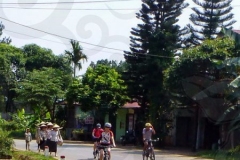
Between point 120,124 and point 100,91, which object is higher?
point 100,91

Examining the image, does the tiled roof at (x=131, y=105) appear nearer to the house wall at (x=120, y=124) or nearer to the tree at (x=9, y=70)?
the house wall at (x=120, y=124)

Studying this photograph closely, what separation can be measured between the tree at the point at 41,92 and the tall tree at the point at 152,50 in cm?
868

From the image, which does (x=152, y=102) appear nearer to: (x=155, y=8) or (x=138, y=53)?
(x=138, y=53)

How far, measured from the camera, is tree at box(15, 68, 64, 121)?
44.3m

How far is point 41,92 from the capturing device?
44188mm

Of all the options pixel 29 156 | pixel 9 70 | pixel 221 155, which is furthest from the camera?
pixel 9 70

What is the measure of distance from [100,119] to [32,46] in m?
18.7

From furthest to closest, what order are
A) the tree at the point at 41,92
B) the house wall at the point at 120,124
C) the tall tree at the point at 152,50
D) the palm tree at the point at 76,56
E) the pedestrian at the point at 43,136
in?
the palm tree at the point at 76,56 → the tree at the point at 41,92 → the house wall at the point at 120,124 → the tall tree at the point at 152,50 → the pedestrian at the point at 43,136

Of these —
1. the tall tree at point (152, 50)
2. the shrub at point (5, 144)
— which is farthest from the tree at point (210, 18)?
the shrub at point (5, 144)

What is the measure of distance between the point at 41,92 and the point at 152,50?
11.8 m

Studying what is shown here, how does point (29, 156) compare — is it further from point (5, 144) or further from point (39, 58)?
point (39, 58)

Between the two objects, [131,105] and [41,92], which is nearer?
[131,105]

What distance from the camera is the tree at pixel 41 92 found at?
44.3 metres

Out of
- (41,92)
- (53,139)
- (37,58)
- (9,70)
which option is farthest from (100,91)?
(37,58)
